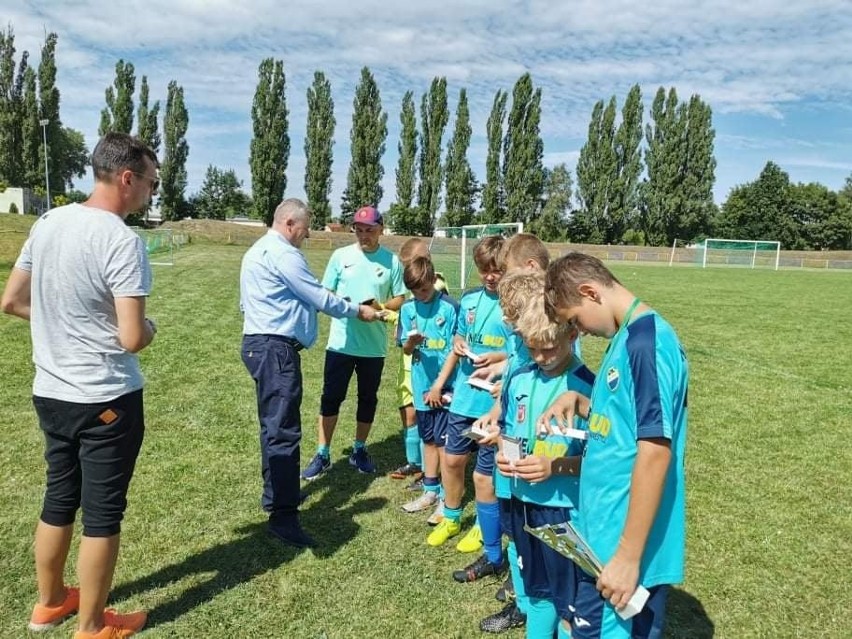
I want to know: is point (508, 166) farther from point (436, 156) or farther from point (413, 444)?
Answer: point (413, 444)

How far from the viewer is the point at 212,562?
144 inches

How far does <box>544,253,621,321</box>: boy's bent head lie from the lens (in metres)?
1.91

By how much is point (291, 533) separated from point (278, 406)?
2.70 ft

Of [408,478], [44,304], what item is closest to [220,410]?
[408,478]

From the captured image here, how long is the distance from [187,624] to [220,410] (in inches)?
146

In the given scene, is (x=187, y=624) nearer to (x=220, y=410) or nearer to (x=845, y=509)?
(x=220, y=410)

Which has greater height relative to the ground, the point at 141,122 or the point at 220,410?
the point at 141,122

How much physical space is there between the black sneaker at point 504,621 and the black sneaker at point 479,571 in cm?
36

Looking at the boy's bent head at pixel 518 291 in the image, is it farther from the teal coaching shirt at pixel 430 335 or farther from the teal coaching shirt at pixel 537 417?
the teal coaching shirt at pixel 430 335

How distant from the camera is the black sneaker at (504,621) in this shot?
3082 mm

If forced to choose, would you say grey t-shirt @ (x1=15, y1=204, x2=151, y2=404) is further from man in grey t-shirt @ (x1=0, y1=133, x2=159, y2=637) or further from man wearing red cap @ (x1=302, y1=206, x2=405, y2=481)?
man wearing red cap @ (x1=302, y1=206, x2=405, y2=481)

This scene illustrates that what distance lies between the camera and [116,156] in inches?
101

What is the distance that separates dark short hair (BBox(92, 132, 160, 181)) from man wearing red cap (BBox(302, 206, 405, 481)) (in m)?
2.35

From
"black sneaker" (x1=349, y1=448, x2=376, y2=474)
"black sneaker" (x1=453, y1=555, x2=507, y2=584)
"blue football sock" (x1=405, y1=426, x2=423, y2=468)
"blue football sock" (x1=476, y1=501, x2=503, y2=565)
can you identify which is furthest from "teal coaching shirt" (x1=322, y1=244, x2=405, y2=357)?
"black sneaker" (x1=453, y1=555, x2=507, y2=584)
